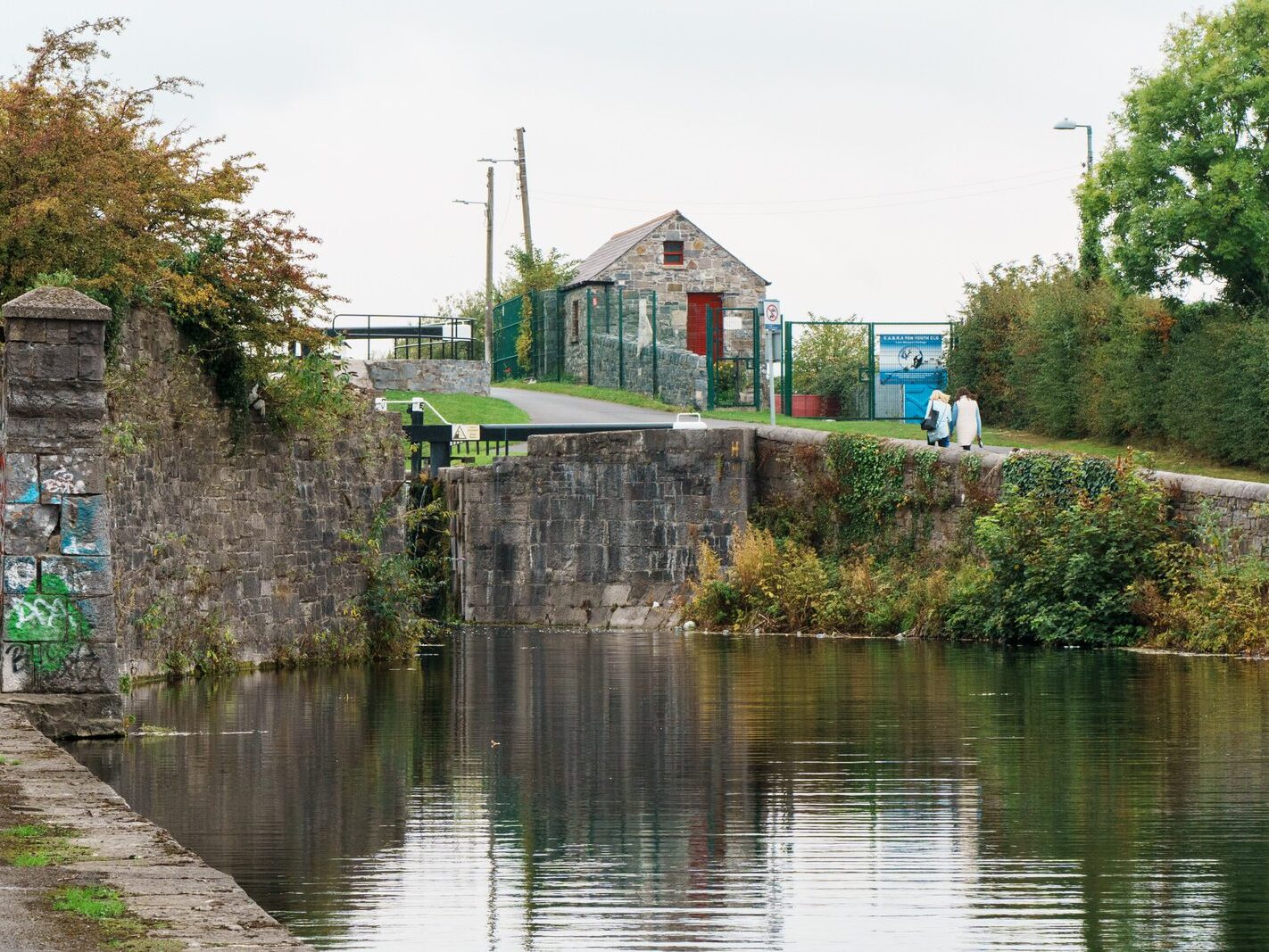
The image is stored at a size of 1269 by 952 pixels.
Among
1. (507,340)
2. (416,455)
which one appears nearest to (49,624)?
(416,455)

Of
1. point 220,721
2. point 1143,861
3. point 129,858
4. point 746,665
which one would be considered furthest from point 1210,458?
point 129,858

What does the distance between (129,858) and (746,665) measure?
12459 mm

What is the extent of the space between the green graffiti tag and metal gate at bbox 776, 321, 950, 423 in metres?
27.9

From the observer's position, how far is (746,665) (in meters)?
18.6

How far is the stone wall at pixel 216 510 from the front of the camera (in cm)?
1533

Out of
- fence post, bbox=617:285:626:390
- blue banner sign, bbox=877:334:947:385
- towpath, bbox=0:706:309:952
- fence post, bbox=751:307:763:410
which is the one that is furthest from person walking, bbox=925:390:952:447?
towpath, bbox=0:706:309:952

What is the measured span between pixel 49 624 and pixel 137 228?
488 cm

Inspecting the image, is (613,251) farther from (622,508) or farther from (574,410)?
(622,508)

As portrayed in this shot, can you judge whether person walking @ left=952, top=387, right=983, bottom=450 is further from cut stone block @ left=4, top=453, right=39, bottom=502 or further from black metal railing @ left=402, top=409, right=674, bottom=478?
cut stone block @ left=4, top=453, right=39, bottom=502

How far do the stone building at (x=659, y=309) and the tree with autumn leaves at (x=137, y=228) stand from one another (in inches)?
928

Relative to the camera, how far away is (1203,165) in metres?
32.8

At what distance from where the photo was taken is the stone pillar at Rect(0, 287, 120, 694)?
11219mm

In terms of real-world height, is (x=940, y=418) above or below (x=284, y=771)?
above

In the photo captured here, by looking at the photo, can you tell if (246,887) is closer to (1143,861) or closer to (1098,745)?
(1143,861)
